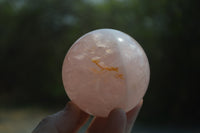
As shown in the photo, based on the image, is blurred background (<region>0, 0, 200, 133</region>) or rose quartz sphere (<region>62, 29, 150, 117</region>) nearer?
rose quartz sphere (<region>62, 29, 150, 117</region>)

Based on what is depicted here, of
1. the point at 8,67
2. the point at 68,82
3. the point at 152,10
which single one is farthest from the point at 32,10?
the point at 68,82

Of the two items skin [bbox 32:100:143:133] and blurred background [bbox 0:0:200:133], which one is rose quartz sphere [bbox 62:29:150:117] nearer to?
skin [bbox 32:100:143:133]

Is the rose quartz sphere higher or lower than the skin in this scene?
higher

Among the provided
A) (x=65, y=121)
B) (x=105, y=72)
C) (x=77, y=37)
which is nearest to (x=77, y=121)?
(x=65, y=121)

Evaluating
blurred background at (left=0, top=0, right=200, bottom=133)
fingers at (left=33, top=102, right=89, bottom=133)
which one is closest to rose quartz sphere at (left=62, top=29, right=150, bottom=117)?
fingers at (left=33, top=102, right=89, bottom=133)

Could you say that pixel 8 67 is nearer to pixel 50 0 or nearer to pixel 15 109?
pixel 15 109

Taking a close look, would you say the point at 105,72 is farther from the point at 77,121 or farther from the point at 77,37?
the point at 77,37

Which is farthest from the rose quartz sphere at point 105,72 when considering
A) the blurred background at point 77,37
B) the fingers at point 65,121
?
the blurred background at point 77,37
